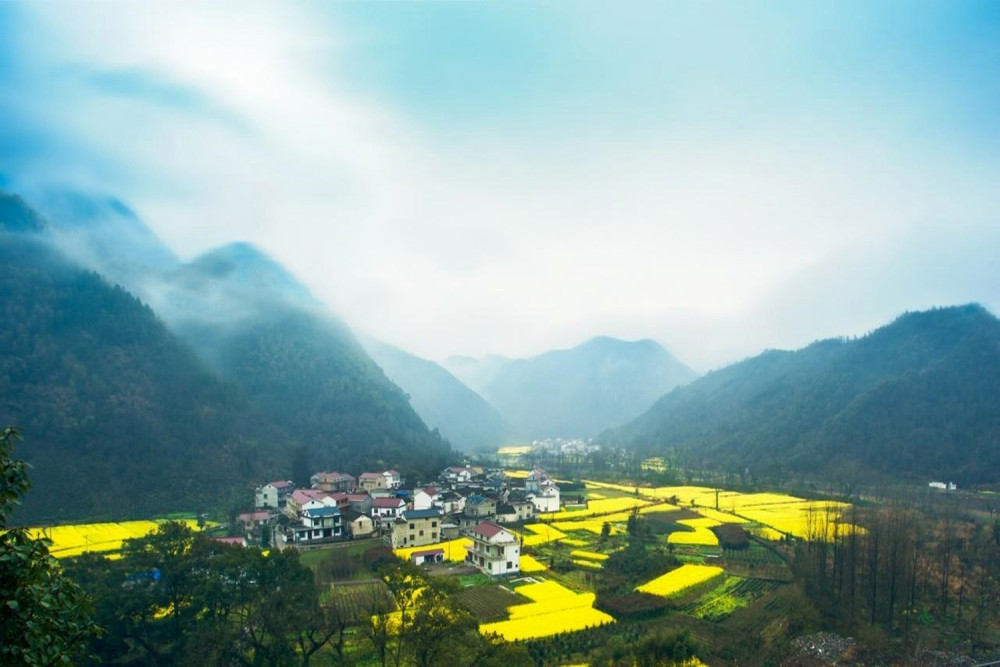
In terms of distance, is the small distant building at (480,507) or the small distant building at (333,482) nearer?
the small distant building at (480,507)

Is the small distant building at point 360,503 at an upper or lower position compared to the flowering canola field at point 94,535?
upper

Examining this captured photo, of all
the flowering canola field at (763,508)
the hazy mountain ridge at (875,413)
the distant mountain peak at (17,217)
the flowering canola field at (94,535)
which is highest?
the distant mountain peak at (17,217)

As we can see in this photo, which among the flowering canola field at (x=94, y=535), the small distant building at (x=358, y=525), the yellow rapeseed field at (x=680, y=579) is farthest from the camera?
the small distant building at (x=358, y=525)

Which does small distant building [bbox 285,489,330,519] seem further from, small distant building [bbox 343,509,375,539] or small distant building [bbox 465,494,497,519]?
small distant building [bbox 465,494,497,519]

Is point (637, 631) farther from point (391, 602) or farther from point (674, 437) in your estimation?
point (674, 437)

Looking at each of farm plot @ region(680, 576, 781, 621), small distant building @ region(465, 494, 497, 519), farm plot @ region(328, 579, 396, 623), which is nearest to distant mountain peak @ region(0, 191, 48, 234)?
small distant building @ region(465, 494, 497, 519)

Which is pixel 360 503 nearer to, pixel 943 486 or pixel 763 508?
pixel 763 508

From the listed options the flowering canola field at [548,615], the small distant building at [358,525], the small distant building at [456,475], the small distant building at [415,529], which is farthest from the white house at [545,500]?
the flowering canola field at [548,615]

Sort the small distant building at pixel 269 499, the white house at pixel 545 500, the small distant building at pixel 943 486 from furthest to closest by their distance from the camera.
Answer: the small distant building at pixel 943 486, the white house at pixel 545 500, the small distant building at pixel 269 499

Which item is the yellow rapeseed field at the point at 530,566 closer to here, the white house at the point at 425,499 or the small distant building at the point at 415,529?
the small distant building at the point at 415,529
